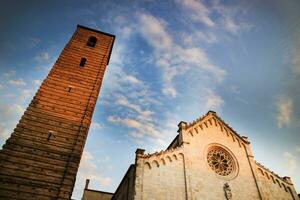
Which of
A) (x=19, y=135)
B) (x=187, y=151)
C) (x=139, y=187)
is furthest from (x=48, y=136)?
(x=187, y=151)

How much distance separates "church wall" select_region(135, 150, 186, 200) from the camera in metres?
14.3

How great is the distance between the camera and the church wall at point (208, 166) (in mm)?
16406

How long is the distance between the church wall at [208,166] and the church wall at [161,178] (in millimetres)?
819

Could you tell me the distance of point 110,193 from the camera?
31.6 metres

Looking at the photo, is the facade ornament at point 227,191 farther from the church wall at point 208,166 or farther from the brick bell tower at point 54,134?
the brick bell tower at point 54,134

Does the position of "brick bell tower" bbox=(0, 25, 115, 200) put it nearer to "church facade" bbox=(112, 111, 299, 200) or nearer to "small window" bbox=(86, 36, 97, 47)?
"small window" bbox=(86, 36, 97, 47)

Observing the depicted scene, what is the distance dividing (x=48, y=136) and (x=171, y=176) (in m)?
8.94

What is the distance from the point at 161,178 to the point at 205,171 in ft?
13.8

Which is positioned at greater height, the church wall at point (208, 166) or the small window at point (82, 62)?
the small window at point (82, 62)

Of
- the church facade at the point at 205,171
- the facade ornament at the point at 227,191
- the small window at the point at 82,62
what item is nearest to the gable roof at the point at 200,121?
the church facade at the point at 205,171

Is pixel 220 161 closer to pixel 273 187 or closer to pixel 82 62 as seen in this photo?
pixel 273 187

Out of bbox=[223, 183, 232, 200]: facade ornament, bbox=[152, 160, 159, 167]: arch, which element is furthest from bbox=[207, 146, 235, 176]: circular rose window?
bbox=[152, 160, 159, 167]: arch

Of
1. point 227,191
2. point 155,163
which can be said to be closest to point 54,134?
point 155,163

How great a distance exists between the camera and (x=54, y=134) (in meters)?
12.9
